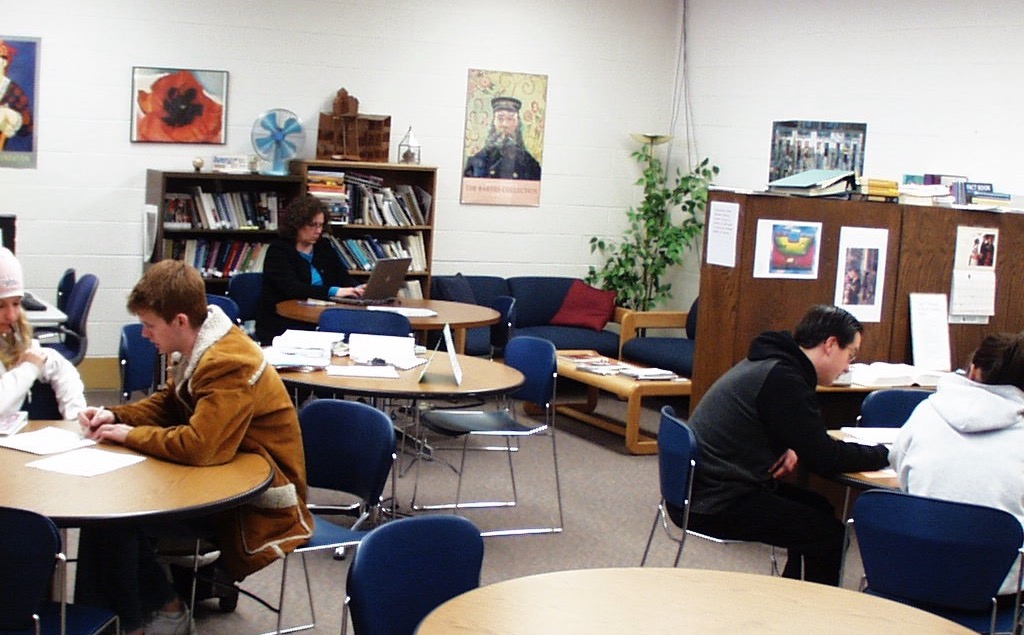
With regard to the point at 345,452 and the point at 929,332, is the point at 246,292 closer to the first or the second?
the point at 345,452

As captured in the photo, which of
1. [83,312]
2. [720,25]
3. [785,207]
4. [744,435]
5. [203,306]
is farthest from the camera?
[720,25]

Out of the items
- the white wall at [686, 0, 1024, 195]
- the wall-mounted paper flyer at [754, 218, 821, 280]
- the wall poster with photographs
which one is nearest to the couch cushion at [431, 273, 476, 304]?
the white wall at [686, 0, 1024, 195]

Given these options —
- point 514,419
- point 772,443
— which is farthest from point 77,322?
point 772,443

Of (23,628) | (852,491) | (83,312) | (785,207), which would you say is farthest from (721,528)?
(83,312)

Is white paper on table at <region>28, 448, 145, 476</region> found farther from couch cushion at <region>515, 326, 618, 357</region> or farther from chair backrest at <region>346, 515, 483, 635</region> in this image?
couch cushion at <region>515, 326, 618, 357</region>

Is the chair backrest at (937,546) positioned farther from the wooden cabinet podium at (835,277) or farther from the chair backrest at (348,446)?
the wooden cabinet podium at (835,277)

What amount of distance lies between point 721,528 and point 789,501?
256 mm

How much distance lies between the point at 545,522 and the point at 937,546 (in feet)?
8.74

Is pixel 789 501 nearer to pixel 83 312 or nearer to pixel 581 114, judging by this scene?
pixel 83 312

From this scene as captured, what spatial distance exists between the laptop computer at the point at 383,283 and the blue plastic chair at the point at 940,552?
3.94 meters

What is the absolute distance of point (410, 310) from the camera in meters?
6.79

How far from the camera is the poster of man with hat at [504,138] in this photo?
29.3 ft

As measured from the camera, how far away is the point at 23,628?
2.73 m

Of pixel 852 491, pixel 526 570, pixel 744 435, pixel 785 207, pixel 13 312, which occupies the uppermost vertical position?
pixel 785 207
